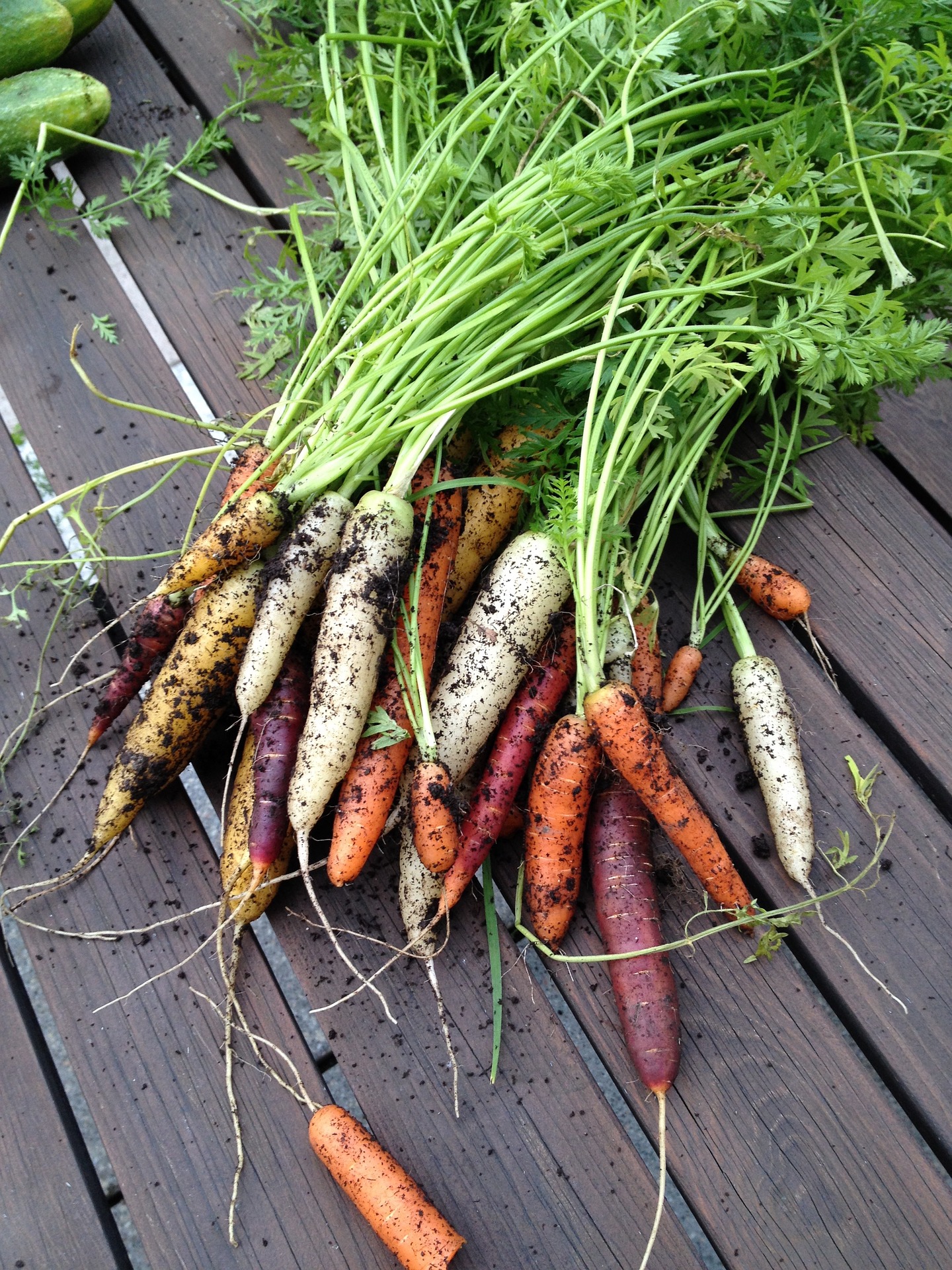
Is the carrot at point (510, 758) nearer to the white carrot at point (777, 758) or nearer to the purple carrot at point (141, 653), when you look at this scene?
the white carrot at point (777, 758)

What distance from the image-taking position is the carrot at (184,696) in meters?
1.63

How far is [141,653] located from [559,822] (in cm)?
93

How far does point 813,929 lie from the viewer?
1698 millimetres

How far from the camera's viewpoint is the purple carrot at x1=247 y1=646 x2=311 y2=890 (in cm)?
159

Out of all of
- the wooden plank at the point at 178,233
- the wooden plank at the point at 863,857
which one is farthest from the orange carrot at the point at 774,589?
the wooden plank at the point at 178,233

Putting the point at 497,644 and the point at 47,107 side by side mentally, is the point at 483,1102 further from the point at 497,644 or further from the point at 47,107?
the point at 47,107

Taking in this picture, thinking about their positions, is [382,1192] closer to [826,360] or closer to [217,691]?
[217,691]

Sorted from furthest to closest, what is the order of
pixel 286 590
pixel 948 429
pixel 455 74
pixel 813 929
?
pixel 948 429, pixel 455 74, pixel 813 929, pixel 286 590

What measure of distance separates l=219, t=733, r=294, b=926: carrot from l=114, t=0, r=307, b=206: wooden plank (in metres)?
1.64

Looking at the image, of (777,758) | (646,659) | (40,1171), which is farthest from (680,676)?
(40,1171)

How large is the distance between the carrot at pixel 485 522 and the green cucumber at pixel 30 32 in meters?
1.77

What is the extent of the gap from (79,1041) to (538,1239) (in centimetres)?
95

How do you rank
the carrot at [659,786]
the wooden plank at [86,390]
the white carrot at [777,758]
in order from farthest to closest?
the wooden plank at [86,390]
the white carrot at [777,758]
the carrot at [659,786]

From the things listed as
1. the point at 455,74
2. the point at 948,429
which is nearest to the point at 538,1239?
the point at 948,429
